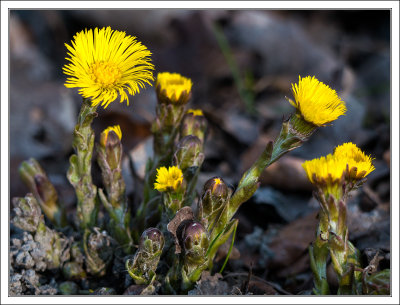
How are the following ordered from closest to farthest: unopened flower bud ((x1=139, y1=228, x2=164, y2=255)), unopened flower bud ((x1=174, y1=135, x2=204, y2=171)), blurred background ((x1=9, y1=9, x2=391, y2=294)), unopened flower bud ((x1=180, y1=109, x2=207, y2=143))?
unopened flower bud ((x1=139, y1=228, x2=164, y2=255)) < unopened flower bud ((x1=174, y1=135, x2=204, y2=171)) < unopened flower bud ((x1=180, y1=109, x2=207, y2=143)) < blurred background ((x1=9, y1=9, x2=391, y2=294))

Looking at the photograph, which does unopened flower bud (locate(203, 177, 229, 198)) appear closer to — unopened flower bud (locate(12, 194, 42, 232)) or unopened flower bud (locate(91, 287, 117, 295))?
unopened flower bud (locate(91, 287, 117, 295))

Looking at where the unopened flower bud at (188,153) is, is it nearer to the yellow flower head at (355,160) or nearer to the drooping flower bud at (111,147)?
the drooping flower bud at (111,147)

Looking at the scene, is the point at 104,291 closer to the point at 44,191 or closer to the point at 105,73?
the point at 44,191

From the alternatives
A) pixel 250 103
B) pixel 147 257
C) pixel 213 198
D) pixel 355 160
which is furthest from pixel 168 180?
pixel 250 103

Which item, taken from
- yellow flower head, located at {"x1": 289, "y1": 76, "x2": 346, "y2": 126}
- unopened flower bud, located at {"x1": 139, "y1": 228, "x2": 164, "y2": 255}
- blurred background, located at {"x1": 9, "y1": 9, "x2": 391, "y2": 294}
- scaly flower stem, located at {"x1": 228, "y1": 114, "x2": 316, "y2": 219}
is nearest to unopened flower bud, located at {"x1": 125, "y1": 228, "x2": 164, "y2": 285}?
unopened flower bud, located at {"x1": 139, "y1": 228, "x2": 164, "y2": 255}

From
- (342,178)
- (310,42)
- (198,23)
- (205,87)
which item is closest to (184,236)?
(342,178)
